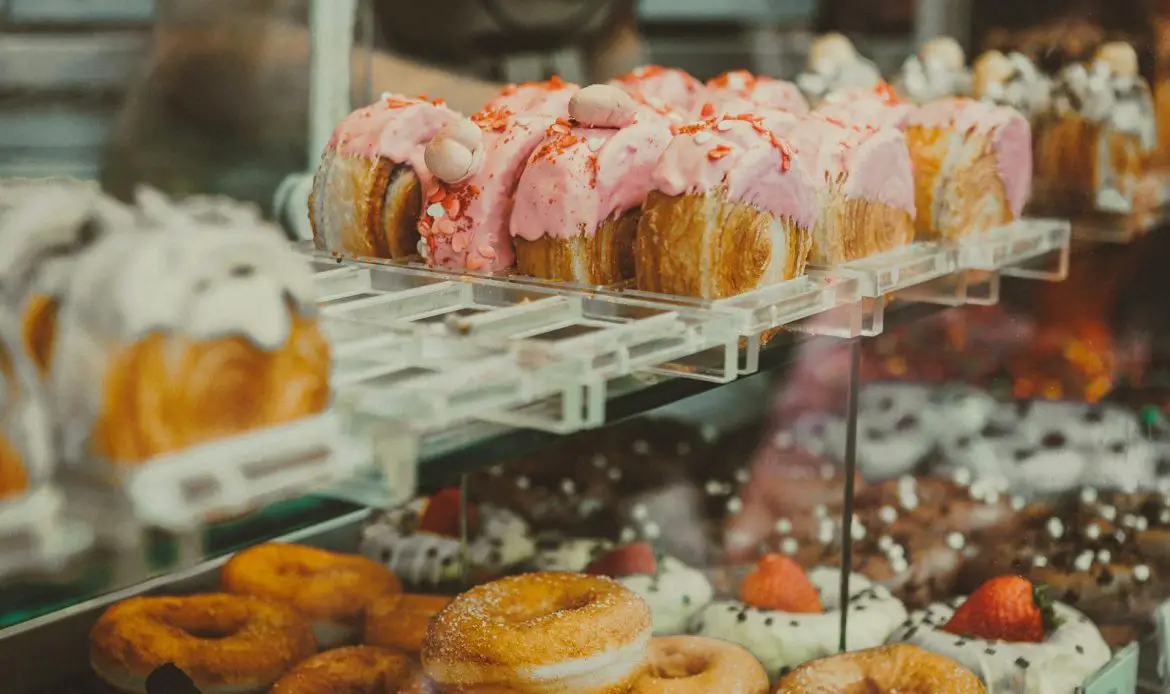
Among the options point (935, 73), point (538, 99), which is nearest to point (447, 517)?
point (538, 99)

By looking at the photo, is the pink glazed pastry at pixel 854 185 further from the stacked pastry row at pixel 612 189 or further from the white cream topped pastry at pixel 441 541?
the white cream topped pastry at pixel 441 541

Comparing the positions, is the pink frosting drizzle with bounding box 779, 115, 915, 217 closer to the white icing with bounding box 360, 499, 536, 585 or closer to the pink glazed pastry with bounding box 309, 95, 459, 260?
the pink glazed pastry with bounding box 309, 95, 459, 260

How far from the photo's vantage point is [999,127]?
234 cm

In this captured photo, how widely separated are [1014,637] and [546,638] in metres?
1.03

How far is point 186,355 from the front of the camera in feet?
3.37

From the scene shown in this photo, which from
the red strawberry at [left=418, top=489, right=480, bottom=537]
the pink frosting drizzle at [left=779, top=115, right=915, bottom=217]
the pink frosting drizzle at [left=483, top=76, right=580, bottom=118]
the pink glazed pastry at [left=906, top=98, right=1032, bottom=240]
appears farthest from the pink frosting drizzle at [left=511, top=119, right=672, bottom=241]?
the red strawberry at [left=418, top=489, right=480, bottom=537]

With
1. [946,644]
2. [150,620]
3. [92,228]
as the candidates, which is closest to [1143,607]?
[946,644]

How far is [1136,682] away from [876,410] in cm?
88

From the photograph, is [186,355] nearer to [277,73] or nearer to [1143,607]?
[277,73]

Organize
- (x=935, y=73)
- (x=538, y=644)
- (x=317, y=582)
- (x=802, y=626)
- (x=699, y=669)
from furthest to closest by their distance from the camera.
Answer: (x=935, y=73) < (x=802, y=626) < (x=317, y=582) < (x=699, y=669) < (x=538, y=644)

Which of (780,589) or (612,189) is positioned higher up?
(612,189)

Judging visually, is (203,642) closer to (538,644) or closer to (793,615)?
(538,644)

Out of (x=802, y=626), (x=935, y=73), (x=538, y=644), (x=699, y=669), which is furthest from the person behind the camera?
(x=935, y=73)

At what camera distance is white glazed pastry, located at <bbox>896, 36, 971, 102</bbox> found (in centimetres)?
298
